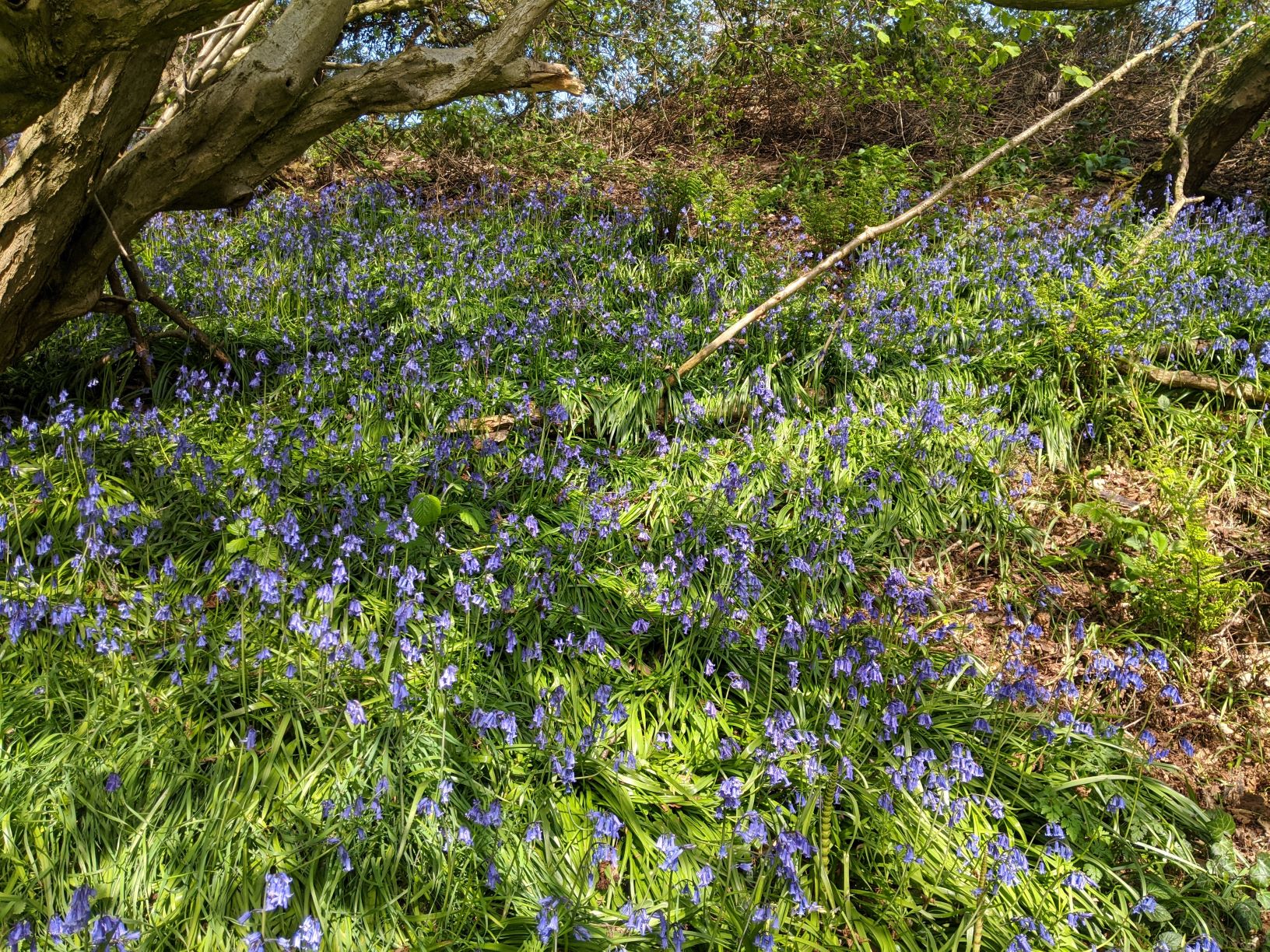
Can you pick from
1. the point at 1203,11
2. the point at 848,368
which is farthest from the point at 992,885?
the point at 1203,11

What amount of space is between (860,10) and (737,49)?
149 centimetres

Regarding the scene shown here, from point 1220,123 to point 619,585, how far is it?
22.8 feet

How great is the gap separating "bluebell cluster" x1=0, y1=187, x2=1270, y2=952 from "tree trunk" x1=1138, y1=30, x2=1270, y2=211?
5.99ft

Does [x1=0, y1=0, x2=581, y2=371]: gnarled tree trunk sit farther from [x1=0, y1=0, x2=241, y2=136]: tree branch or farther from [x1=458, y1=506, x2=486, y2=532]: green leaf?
[x1=458, y1=506, x2=486, y2=532]: green leaf

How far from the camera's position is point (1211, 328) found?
4.70 meters

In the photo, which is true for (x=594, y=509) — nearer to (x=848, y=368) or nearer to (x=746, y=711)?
(x=746, y=711)

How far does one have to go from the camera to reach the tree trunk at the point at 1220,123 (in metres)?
6.43

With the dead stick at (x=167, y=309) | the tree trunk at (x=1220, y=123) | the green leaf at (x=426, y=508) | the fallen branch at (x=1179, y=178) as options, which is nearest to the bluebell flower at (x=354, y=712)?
the green leaf at (x=426, y=508)

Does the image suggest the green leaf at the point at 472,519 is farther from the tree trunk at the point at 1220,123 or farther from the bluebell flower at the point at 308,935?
the tree trunk at the point at 1220,123

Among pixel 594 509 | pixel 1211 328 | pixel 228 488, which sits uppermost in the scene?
pixel 228 488

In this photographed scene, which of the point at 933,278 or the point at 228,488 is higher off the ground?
the point at 228,488

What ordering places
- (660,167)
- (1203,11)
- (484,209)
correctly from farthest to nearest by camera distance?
1. (1203,11)
2. (660,167)
3. (484,209)

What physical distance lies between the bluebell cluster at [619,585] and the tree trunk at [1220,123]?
183cm

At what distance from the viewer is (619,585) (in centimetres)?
330
